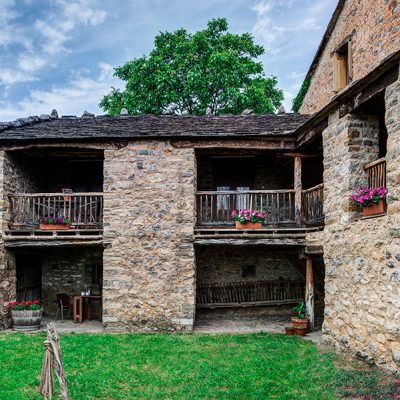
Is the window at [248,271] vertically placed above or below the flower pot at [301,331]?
above

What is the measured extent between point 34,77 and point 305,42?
53.6ft

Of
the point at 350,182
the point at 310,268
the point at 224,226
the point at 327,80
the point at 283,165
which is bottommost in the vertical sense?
the point at 310,268

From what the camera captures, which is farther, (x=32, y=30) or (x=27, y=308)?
(x=32, y=30)

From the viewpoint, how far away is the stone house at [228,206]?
7.16 metres

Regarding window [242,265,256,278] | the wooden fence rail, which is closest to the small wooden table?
the wooden fence rail

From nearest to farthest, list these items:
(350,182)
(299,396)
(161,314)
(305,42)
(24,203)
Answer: (299,396) → (350,182) → (161,314) → (24,203) → (305,42)

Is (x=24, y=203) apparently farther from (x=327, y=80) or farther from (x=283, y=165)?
(x=327, y=80)

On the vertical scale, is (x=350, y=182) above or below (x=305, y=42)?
below

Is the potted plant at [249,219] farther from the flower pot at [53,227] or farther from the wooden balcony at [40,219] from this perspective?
the flower pot at [53,227]

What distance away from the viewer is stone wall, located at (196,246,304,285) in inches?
512

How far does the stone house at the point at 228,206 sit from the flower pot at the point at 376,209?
0.65 feet

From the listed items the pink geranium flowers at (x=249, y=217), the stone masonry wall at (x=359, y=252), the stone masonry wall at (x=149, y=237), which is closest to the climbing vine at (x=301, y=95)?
the stone masonry wall at (x=149, y=237)

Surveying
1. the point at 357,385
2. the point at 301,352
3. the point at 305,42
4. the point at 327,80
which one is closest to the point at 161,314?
the point at 301,352

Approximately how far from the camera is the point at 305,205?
10461 mm
